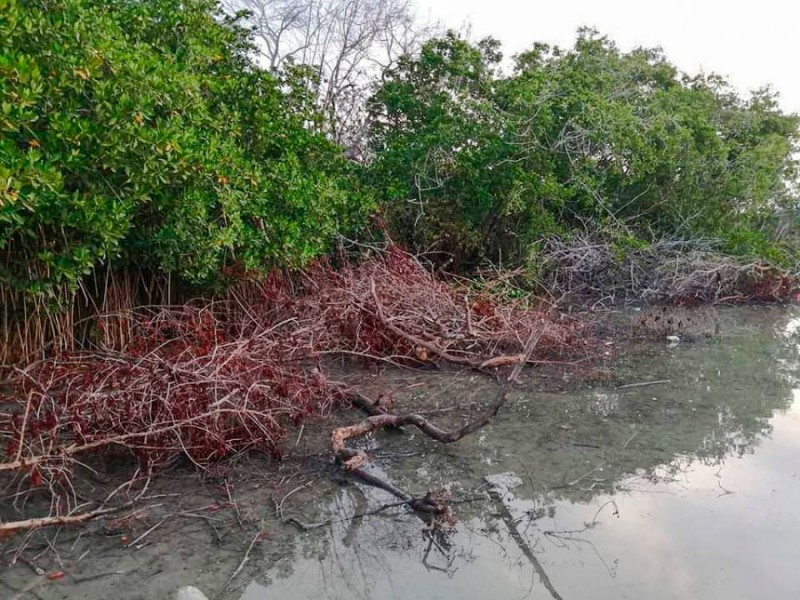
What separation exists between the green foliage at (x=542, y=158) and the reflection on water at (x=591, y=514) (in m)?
5.42

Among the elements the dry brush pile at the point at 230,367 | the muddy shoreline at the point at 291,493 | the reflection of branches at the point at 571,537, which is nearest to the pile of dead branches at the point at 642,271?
the dry brush pile at the point at 230,367

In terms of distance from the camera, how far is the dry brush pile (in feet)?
13.8

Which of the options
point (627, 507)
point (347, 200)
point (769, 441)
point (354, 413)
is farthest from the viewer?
point (347, 200)

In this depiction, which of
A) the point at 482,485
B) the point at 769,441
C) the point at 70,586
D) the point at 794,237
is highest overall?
the point at 794,237

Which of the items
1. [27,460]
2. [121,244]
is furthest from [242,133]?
[27,460]

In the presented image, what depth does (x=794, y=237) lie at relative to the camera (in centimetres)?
1580

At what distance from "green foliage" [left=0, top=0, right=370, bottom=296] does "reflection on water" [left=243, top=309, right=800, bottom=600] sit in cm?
287

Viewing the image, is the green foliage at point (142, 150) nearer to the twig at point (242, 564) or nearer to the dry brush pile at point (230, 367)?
the dry brush pile at point (230, 367)

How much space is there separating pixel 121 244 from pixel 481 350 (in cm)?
404

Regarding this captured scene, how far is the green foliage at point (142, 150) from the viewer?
15.2 ft

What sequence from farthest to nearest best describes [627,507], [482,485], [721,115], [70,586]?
[721,115] → [482,485] → [627,507] → [70,586]

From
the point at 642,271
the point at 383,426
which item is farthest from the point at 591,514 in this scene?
the point at 642,271

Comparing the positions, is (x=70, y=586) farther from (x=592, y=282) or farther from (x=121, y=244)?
(x=592, y=282)

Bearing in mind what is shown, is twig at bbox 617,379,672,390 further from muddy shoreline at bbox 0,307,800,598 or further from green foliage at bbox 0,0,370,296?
green foliage at bbox 0,0,370,296
